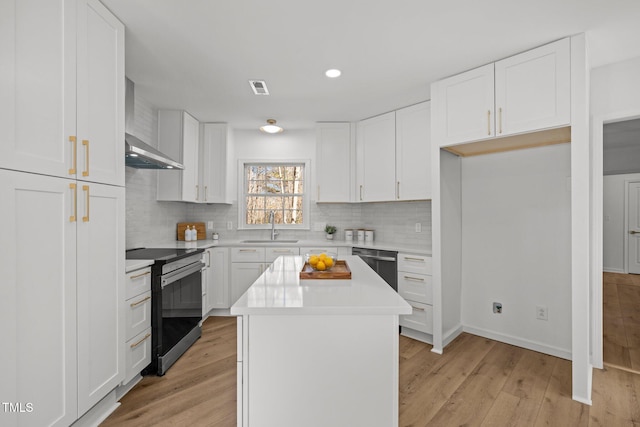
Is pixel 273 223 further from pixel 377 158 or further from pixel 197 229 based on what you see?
pixel 377 158

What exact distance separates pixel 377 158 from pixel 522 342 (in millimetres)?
2442

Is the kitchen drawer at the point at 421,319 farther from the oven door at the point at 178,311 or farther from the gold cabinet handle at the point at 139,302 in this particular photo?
the gold cabinet handle at the point at 139,302

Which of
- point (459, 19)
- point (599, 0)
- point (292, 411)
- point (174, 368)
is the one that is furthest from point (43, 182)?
point (599, 0)

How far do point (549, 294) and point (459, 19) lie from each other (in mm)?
2505

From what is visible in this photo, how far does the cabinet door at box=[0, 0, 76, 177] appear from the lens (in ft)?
4.09

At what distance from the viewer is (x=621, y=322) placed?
3.29 metres

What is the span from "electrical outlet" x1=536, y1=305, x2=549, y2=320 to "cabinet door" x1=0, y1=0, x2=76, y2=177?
12.3 ft

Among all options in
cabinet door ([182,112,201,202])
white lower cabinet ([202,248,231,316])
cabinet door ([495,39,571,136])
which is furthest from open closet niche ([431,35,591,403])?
cabinet door ([182,112,201,202])

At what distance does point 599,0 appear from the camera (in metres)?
1.80

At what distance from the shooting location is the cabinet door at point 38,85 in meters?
1.25

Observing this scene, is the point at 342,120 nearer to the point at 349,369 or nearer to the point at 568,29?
the point at 568,29

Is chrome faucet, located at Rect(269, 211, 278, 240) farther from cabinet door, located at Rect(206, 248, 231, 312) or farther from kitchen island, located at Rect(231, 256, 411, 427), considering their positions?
kitchen island, located at Rect(231, 256, 411, 427)

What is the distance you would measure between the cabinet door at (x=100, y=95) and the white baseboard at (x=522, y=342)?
3.55 meters

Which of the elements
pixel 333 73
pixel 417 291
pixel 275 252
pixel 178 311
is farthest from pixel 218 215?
pixel 417 291
